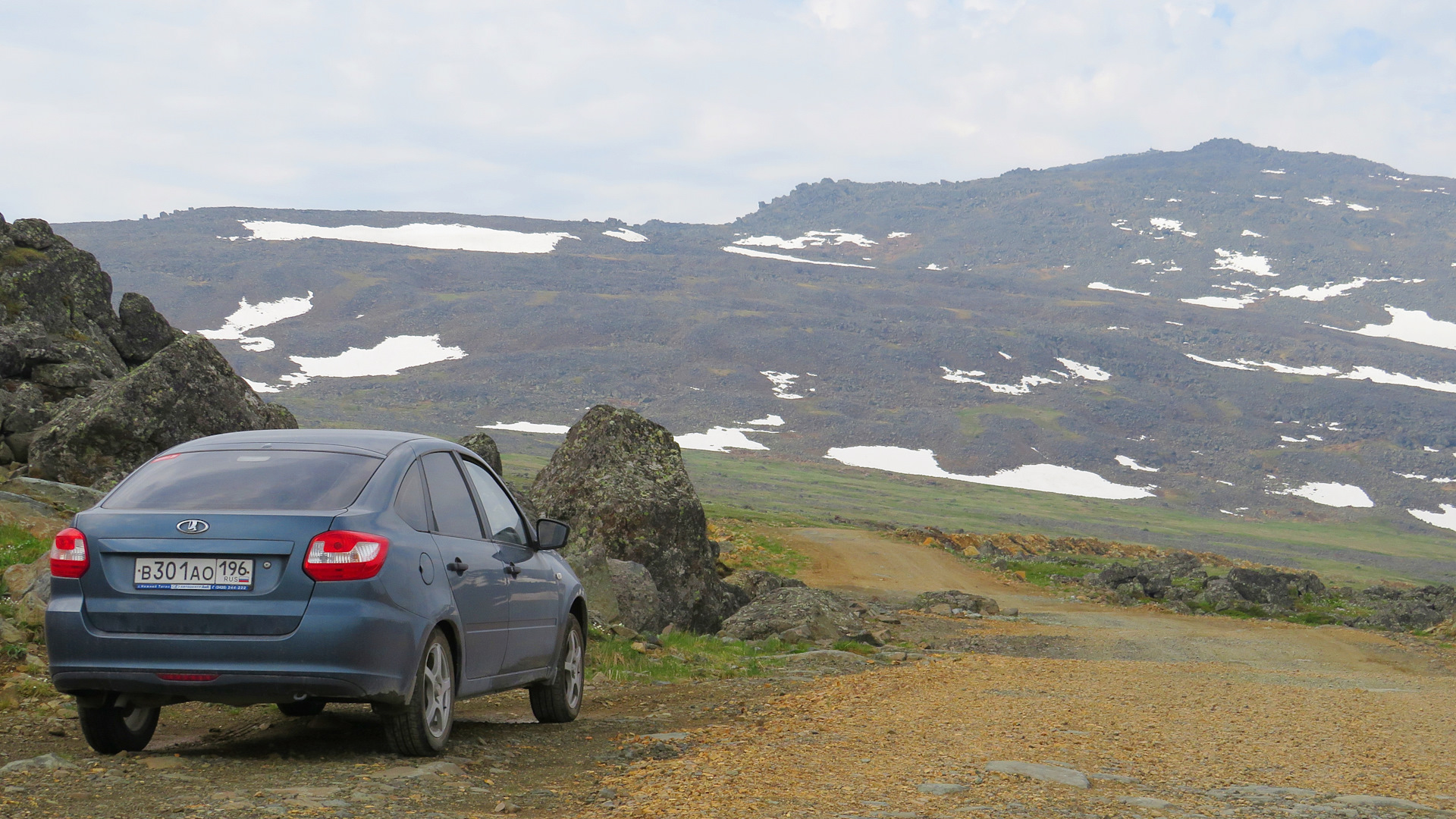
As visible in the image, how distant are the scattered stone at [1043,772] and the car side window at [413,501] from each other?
3915mm

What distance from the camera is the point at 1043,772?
7.99 m

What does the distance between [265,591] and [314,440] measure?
121 centimetres

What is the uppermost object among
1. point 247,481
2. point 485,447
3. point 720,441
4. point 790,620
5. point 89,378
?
point 247,481

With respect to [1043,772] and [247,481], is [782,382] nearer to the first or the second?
[1043,772]

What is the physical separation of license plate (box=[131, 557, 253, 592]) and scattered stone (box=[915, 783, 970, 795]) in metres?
3.96

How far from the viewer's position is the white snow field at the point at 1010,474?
449 ft

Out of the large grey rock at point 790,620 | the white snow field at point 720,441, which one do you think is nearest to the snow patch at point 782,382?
the white snow field at point 720,441

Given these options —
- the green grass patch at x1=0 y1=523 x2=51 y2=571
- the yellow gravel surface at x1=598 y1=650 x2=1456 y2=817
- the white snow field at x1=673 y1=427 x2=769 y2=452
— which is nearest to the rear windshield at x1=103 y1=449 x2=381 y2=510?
the yellow gravel surface at x1=598 y1=650 x2=1456 y2=817

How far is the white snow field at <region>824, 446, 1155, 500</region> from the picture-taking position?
449 ft

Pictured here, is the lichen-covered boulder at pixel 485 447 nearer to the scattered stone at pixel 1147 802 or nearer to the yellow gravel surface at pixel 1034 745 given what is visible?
the yellow gravel surface at pixel 1034 745

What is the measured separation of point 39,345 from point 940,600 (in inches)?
825

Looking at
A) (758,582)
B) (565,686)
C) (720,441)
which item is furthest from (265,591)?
(720,441)

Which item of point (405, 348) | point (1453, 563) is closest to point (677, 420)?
point (405, 348)

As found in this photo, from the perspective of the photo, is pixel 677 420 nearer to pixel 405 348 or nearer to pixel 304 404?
pixel 304 404
